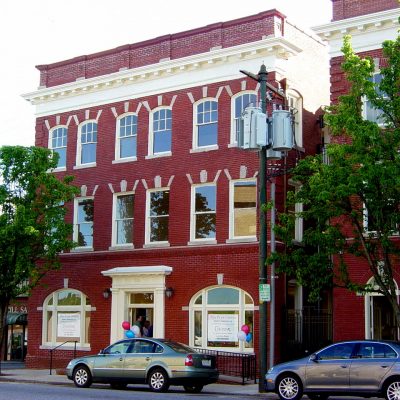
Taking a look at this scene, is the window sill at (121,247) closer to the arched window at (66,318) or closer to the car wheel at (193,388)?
the arched window at (66,318)

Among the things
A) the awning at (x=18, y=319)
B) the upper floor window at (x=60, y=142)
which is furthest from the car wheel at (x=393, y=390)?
the awning at (x=18, y=319)

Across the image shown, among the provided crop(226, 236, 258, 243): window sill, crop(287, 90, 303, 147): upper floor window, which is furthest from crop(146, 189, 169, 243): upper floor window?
crop(287, 90, 303, 147): upper floor window

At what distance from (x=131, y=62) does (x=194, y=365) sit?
14.6 metres

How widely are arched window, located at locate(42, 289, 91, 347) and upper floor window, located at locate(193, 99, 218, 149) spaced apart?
7.84m

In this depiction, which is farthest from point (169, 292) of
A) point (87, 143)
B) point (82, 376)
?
point (87, 143)

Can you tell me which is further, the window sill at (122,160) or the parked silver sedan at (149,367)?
the window sill at (122,160)

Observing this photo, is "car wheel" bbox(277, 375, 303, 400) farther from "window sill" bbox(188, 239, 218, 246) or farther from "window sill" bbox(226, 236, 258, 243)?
"window sill" bbox(188, 239, 218, 246)

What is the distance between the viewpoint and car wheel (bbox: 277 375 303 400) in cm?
1881

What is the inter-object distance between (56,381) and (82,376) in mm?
2433

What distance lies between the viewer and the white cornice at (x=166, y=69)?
92.7 feet

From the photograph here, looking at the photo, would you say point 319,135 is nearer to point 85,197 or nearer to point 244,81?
point 244,81

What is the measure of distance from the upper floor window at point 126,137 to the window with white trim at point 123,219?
1.61m

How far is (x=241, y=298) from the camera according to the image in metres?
27.7

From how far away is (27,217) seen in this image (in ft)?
92.1
